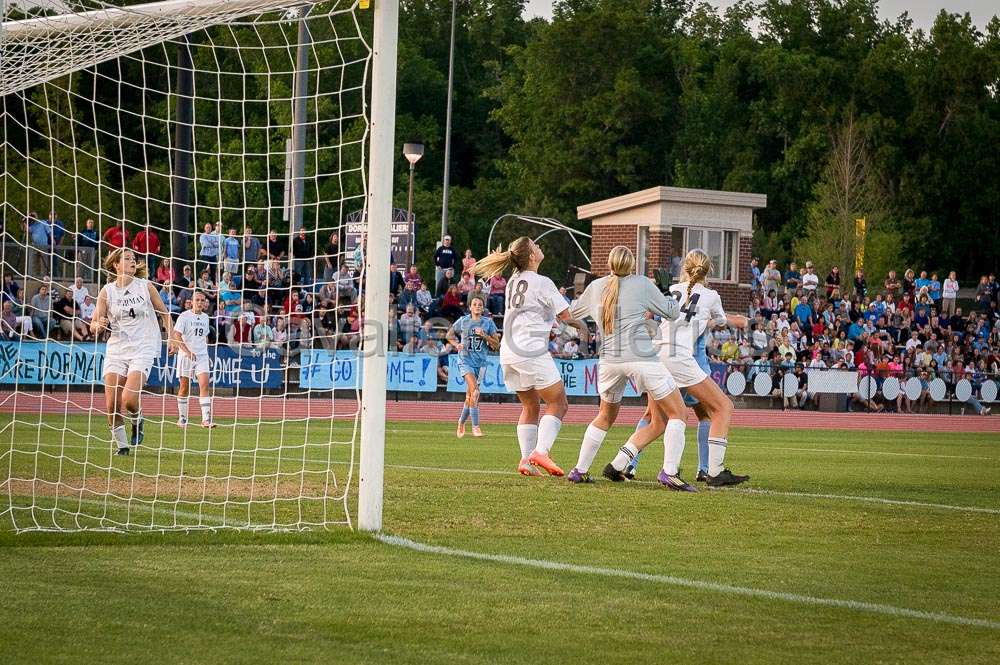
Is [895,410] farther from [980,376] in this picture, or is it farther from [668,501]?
[668,501]

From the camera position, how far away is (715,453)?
38.3 feet

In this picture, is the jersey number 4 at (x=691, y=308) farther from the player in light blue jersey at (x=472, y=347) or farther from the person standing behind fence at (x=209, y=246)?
the person standing behind fence at (x=209, y=246)

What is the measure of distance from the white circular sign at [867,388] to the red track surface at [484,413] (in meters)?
1.18

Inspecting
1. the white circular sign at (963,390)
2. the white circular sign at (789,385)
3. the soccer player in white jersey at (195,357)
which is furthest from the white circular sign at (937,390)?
the soccer player in white jersey at (195,357)

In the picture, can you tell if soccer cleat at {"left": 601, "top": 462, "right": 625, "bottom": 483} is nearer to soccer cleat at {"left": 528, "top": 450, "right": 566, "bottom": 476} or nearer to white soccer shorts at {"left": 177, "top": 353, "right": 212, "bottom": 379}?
soccer cleat at {"left": 528, "top": 450, "right": 566, "bottom": 476}

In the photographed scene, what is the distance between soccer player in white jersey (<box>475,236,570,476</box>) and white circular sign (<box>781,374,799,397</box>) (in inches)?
809

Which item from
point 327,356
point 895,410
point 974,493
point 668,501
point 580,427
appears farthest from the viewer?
point 895,410

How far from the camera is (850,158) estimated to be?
55.0 meters

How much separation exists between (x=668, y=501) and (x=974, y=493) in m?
3.68

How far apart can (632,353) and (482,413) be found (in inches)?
587

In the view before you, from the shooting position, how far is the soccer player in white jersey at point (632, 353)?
36.4 ft

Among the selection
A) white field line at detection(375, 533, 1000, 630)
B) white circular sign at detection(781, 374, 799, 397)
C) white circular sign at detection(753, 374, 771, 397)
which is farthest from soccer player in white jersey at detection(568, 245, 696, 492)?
white circular sign at detection(781, 374, 799, 397)

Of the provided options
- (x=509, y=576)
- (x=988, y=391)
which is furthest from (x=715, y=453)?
(x=988, y=391)

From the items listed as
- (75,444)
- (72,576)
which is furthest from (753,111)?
(72,576)
